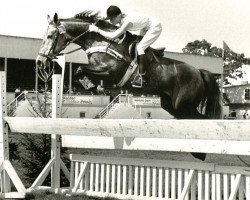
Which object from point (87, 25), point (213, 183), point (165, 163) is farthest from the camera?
point (87, 25)

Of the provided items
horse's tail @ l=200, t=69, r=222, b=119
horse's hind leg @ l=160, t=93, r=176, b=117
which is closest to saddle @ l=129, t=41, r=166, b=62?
horse's hind leg @ l=160, t=93, r=176, b=117

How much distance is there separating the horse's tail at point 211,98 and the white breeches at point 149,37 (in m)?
0.64

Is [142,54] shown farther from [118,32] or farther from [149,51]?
[118,32]

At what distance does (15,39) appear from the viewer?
800 inches

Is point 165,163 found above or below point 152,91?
below

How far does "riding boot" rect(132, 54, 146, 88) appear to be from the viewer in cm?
565

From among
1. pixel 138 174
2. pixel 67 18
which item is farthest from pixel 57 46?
pixel 138 174

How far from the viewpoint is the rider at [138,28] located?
5684 millimetres

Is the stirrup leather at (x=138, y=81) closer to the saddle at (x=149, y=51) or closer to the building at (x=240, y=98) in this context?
the saddle at (x=149, y=51)

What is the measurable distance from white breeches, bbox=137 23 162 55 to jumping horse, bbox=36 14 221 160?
9 cm

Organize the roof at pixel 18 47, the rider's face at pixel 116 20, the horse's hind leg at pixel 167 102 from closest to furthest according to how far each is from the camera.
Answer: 1. the horse's hind leg at pixel 167 102
2. the rider's face at pixel 116 20
3. the roof at pixel 18 47

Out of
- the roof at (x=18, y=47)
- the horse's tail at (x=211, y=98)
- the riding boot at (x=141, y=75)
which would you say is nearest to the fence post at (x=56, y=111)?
the riding boot at (x=141, y=75)

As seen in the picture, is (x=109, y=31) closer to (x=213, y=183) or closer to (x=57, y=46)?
(x=57, y=46)

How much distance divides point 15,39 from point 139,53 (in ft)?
50.2
